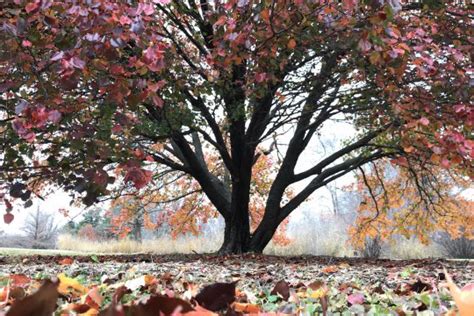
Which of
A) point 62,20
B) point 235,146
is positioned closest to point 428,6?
point 62,20

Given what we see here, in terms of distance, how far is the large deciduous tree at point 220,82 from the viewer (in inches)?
102

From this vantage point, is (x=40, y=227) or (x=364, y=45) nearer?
(x=364, y=45)

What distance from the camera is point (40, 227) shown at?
28531mm

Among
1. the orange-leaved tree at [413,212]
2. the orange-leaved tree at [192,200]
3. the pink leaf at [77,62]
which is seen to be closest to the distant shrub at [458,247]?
the orange-leaved tree at [413,212]

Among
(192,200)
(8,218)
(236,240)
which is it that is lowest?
(8,218)

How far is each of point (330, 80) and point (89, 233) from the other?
23.4 m

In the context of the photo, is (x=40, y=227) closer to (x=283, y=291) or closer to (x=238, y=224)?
(x=238, y=224)

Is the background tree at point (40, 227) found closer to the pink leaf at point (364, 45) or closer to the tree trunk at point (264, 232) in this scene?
the tree trunk at point (264, 232)

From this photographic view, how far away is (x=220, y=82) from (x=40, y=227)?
26428 mm

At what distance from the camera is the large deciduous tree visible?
260 centimetres

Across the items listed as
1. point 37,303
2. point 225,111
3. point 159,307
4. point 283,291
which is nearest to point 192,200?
point 225,111

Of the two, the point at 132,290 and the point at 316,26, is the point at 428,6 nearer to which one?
the point at 316,26

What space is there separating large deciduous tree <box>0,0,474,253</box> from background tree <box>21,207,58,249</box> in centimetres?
2099

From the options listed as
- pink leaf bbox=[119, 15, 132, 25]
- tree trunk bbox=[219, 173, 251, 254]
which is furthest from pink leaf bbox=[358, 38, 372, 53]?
tree trunk bbox=[219, 173, 251, 254]
